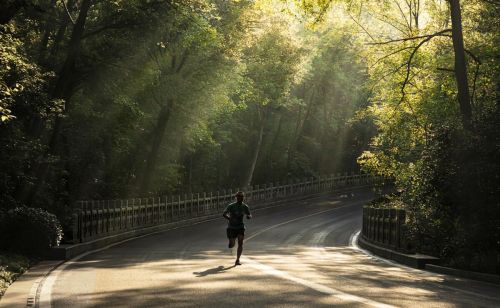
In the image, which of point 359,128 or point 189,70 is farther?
point 359,128

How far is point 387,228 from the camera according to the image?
Result: 71.8ft

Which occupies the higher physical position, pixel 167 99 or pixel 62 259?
pixel 167 99

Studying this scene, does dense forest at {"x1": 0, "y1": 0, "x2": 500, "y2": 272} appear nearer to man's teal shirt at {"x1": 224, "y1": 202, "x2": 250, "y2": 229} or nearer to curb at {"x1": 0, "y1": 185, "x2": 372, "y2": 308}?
curb at {"x1": 0, "y1": 185, "x2": 372, "y2": 308}

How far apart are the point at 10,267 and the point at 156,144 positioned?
24.6m

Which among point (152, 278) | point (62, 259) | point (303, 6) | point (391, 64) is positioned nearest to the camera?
point (152, 278)

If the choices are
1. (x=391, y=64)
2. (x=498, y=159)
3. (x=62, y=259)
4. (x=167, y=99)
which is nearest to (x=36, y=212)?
(x=62, y=259)

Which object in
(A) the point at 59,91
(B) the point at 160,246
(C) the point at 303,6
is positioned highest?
(C) the point at 303,6

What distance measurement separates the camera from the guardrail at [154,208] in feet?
76.9

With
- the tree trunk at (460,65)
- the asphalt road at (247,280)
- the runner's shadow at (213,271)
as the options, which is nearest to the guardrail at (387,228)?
the asphalt road at (247,280)

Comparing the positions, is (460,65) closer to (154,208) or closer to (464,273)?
(464,273)

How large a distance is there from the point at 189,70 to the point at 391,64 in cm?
1233

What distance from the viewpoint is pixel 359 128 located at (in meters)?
68.8

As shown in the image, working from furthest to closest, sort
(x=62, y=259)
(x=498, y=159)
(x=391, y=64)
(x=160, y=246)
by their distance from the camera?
(x=391, y=64)
(x=160, y=246)
(x=62, y=259)
(x=498, y=159)

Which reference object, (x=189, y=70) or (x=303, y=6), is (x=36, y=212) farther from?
(x=189, y=70)
